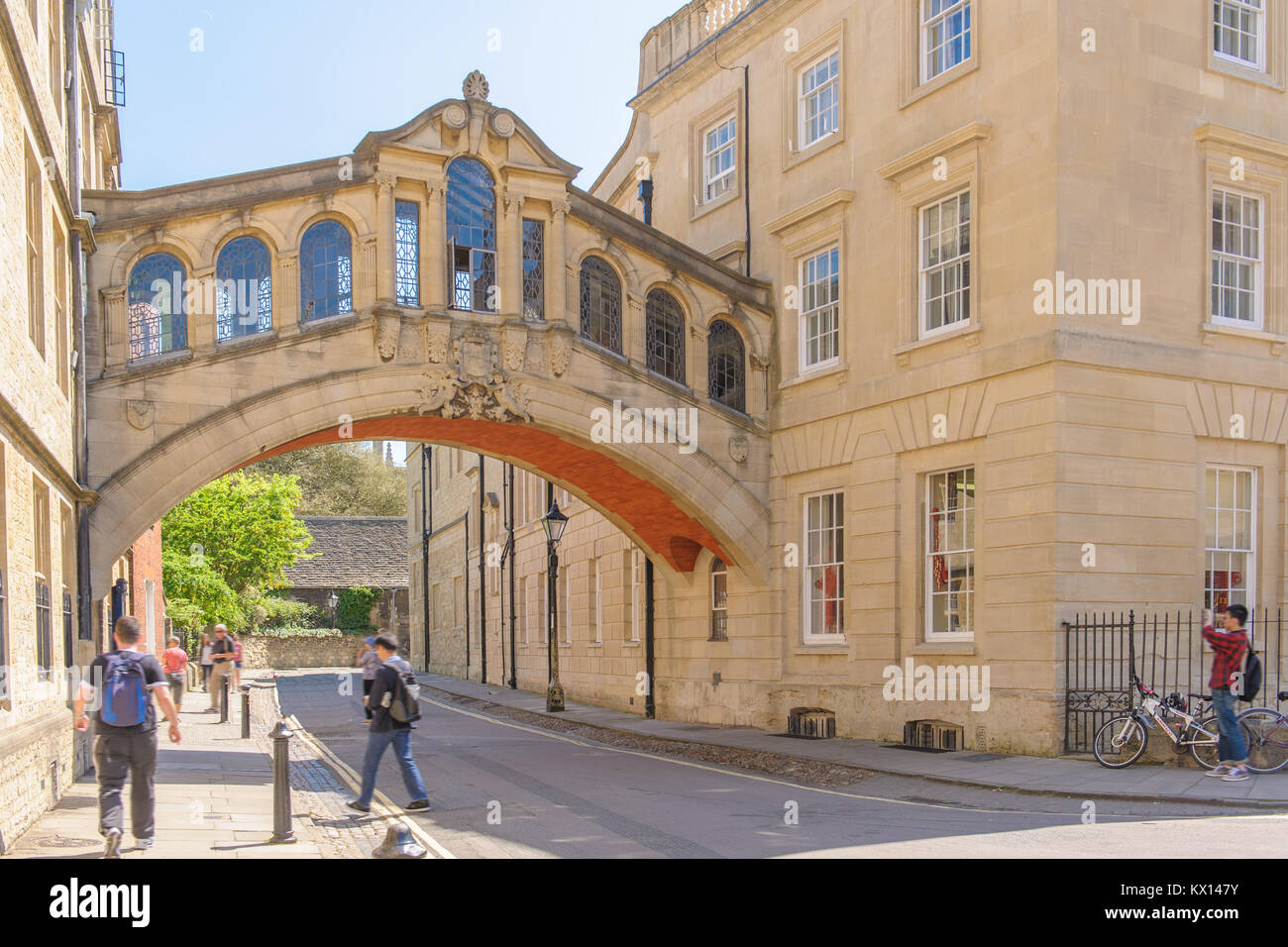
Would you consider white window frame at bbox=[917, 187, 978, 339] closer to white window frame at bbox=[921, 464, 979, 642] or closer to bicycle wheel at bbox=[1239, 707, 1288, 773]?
white window frame at bbox=[921, 464, 979, 642]

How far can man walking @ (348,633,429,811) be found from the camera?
11891 millimetres

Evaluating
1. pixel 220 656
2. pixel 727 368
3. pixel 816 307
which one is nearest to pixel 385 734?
pixel 727 368

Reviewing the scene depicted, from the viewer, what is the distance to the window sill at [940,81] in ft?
56.9

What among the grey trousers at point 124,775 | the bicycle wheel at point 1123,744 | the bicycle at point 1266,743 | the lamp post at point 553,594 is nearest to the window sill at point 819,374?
the lamp post at point 553,594

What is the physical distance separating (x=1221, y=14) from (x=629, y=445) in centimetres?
1044

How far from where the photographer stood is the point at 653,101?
85.1ft

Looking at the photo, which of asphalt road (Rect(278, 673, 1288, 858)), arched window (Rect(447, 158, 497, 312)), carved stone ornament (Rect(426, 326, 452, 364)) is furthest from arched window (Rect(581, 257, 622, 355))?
asphalt road (Rect(278, 673, 1288, 858))

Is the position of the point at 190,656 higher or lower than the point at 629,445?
lower

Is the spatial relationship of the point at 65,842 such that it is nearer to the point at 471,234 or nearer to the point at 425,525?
the point at 471,234

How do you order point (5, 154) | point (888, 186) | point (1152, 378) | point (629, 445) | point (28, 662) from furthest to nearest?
1. point (629, 445)
2. point (888, 186)
3. point (1152, 378)
4. point (28, 662)
5. point (5, 154)

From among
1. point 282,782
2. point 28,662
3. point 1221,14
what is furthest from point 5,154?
point 1221,14

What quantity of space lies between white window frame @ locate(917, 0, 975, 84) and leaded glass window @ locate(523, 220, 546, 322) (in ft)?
20.4

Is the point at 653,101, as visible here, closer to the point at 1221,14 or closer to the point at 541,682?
the point at 1221,14

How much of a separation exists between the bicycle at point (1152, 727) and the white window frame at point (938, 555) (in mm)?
2733
